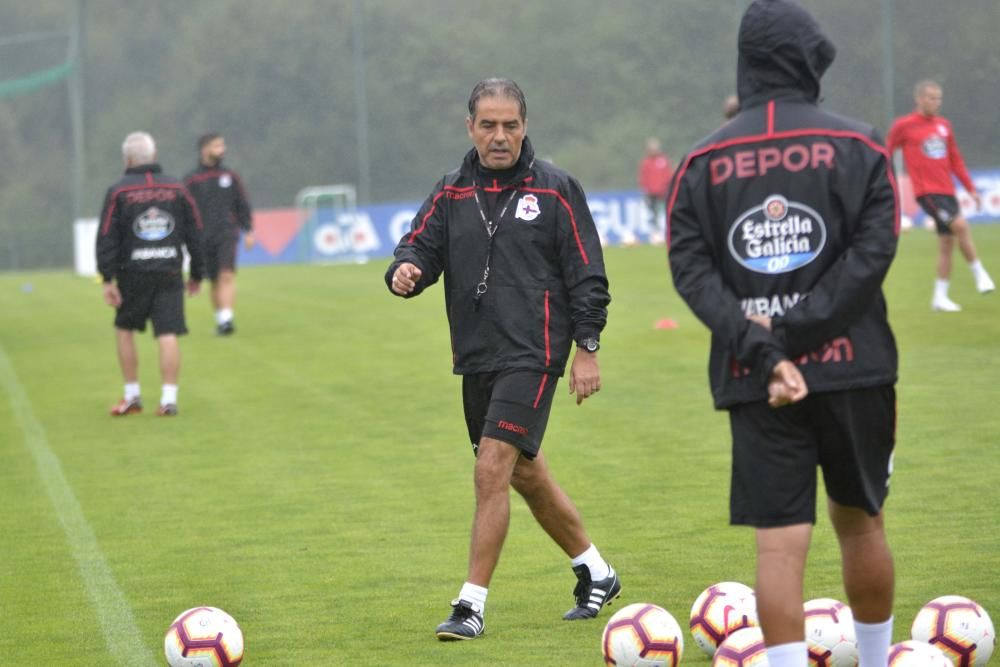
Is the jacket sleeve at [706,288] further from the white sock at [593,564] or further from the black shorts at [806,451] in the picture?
the white sock at [593,564]

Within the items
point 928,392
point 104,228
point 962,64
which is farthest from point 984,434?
point 962,64

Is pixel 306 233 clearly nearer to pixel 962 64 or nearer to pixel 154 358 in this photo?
pixel 962 64

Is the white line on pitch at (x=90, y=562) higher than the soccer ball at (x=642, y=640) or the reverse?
the reverse

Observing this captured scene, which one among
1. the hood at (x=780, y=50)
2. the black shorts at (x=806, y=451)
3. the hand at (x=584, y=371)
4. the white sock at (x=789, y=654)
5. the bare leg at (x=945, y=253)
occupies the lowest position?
the bare leg at (x=945, y=253)

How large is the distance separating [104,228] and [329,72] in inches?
1386

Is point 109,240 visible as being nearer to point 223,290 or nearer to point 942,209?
point 223,290

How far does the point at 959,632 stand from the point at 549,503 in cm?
176

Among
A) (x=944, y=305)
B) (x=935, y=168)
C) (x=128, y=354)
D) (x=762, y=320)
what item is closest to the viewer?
(x=762, y=320)

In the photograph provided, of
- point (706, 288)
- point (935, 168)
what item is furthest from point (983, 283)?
point (706, 288)

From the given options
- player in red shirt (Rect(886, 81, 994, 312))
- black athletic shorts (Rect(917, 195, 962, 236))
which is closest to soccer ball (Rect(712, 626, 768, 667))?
player in red shirt (Rect(886, 81, 994, 312))

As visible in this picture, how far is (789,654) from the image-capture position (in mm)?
4582

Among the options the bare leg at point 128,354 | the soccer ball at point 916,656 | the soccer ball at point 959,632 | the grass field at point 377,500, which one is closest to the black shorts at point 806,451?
the soccer ball at point 916,656

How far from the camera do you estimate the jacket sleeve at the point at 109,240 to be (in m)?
13.2

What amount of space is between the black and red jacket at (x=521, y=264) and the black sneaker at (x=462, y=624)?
0.90 metres
